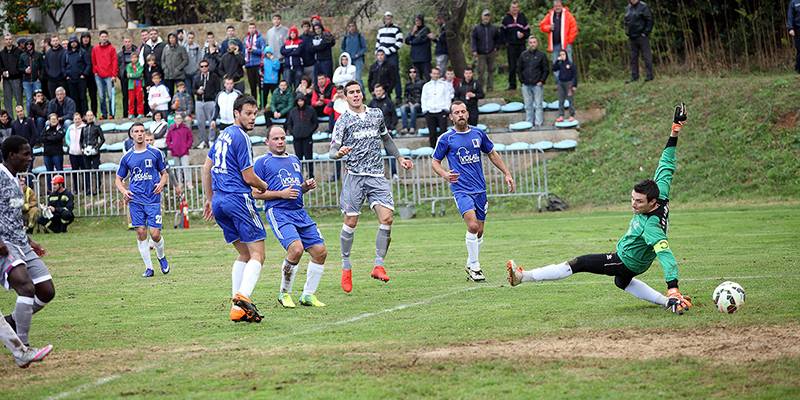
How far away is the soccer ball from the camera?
10483 millimetres

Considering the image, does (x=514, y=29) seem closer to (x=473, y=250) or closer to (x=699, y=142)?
(x=699, y=142)

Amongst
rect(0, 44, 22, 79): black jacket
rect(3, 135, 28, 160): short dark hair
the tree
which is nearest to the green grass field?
rect(3, 135, 28, 160): short dark hair

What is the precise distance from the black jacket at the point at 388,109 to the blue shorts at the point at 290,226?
16.4 m

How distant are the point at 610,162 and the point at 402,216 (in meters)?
5.78

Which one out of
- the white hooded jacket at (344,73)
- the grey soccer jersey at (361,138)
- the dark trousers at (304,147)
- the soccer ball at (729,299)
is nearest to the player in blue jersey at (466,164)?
the grey soccer jersey at (361,138)

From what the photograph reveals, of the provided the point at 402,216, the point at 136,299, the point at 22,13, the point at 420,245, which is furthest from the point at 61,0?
the point at 136,299

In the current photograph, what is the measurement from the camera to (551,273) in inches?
452

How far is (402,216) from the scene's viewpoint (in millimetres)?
27438

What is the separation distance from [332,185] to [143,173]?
11.6 m

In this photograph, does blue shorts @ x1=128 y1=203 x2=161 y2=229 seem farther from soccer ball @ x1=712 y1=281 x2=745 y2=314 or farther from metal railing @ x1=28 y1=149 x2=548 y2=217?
soccer ball @ x1=712 y1=281 x2=745 y2=314

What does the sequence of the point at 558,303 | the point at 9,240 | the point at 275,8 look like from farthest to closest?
the point at 275,8, the point at 558,303, the point at 9,240

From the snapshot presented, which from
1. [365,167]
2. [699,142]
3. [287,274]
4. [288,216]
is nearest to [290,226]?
[288,216]

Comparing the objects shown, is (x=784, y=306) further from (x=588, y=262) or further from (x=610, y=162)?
(x=610, y=162)

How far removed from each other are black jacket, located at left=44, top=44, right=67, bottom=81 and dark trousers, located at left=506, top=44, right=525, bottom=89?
1299cm
